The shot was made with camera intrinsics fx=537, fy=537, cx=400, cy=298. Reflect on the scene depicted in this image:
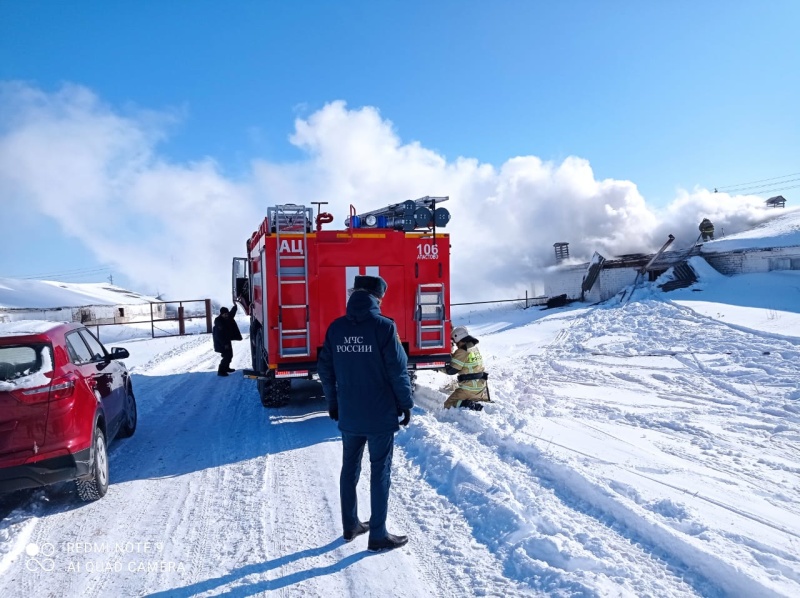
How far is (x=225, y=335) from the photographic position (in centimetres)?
1144

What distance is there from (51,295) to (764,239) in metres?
46.8

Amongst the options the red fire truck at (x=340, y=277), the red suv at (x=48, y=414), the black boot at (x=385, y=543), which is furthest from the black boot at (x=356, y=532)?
the red fire truck at (x=340, y=277)

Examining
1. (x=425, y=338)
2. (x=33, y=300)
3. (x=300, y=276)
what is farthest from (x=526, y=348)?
(x=33, y=300)

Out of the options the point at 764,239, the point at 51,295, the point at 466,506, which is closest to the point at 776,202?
the point at 764,239

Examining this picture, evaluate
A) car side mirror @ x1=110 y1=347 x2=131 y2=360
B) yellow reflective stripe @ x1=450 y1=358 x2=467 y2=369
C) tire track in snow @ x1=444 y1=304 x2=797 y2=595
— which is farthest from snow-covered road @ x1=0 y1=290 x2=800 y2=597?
car side mirror @ x1=110 y1=347 x2=131 y2=360

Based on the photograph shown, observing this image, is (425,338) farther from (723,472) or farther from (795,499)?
(795,499)

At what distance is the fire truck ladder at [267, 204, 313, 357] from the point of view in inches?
289

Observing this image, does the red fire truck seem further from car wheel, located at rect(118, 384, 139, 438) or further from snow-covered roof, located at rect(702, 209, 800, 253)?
snow-covered roof, located at rect(702, 209, 800, 253)

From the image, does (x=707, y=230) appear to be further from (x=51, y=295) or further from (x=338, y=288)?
(x=51, y=295)

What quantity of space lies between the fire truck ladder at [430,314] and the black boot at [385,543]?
4238 mm

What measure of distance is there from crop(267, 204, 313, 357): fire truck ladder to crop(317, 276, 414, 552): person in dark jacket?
3.69 metres

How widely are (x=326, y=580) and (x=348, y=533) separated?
0.51 meters

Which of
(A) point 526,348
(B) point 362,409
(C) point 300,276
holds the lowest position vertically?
(A) point 526,348

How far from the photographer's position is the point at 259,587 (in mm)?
3314
